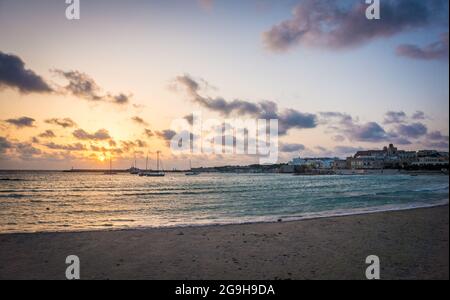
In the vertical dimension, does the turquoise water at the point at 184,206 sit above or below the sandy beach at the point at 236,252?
below

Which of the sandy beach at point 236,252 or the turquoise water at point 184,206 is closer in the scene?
the sandy beach at point 236,252

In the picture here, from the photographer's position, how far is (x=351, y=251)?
8.69 metres

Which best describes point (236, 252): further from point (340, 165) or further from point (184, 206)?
point (340, 165)

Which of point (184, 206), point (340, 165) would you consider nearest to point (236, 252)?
point (184, 206)

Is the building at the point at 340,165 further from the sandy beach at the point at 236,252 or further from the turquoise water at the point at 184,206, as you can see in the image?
the sandy beach at the point at 236,252

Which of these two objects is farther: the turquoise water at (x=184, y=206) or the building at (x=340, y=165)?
the building at (x=340, y=165)

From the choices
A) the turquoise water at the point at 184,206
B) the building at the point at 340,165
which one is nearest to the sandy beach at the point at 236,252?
the turquoise water at the point at 184,206

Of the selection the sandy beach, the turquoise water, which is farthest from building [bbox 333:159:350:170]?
the sandy beach

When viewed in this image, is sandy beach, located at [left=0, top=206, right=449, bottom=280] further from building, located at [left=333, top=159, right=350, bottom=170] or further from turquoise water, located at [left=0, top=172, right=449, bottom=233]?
Result: building, located at [left=333, top=159, right=350, bottom=170]

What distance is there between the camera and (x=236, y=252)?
8852mm

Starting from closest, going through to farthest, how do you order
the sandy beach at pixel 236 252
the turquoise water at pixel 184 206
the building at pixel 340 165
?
1. the sandy beach at pixel 236 252
2. the turquoise water at pixel 184 206
3. the building at pixel 340 165

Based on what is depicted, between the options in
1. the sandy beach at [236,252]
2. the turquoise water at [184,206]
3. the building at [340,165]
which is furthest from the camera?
the building at [340,165]

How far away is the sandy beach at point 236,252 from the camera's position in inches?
275
